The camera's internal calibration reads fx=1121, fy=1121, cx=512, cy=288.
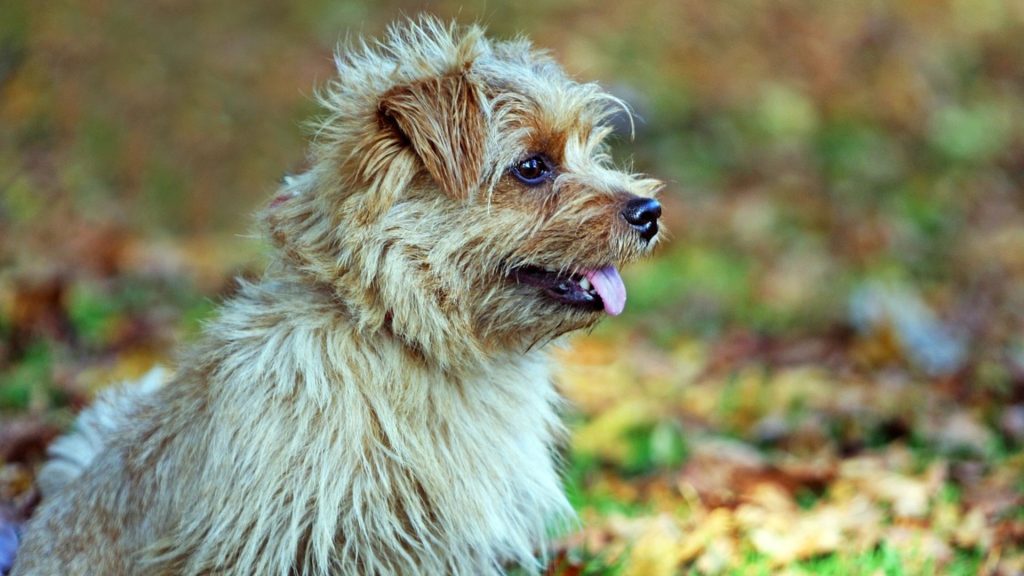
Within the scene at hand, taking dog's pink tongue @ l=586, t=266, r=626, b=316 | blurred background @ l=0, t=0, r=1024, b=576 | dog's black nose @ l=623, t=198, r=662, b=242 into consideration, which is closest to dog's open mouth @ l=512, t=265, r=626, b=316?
dog's pink tongue @ l=586, t=266, r=626, b=316

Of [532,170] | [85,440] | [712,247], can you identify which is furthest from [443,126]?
[712,247]

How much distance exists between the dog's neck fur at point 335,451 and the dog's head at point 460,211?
13 centimetres

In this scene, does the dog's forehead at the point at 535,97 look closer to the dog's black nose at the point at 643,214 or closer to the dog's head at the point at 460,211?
the dog's head at the point at 460,211

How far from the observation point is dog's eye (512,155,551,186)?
12.0ft

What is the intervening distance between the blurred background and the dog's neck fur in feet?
2.10

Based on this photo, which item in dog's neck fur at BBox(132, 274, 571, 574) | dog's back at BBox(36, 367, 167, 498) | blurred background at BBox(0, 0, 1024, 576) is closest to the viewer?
dog's neck fur at BBox(132, 274, 571, 574)

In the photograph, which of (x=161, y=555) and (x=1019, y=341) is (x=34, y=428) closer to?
(x=161, y=555)

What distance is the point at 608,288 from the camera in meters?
3.67

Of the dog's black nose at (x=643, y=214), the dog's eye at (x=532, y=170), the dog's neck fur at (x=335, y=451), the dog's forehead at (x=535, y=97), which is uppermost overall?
the dog's forehead at (x=535, y=97)

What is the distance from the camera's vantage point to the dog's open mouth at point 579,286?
366 centimetres

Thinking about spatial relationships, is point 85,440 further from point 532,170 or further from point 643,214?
point 643,214

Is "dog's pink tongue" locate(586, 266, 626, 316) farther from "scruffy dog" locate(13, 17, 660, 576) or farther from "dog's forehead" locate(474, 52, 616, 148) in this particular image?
"dog's forehead" locate(474, 52, 616, 148)

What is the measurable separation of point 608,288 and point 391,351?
29.0 inches

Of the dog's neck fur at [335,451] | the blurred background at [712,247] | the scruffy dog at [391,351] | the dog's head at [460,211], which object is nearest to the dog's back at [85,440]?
the blurred background at [712,247]
